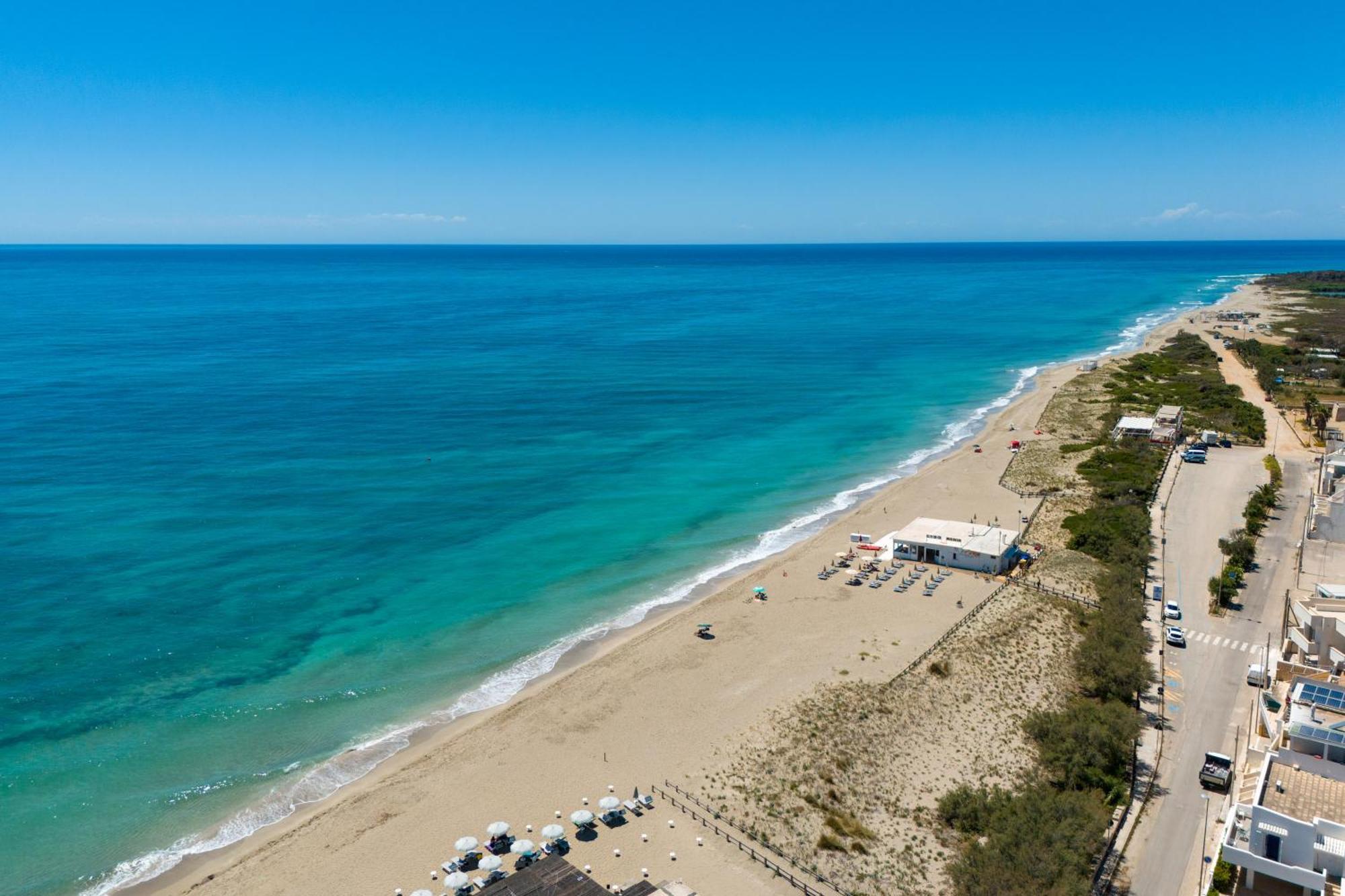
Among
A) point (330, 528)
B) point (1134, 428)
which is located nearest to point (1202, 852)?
point (330, 528)

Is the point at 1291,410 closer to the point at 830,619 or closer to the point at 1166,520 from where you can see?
the point at 1166,520

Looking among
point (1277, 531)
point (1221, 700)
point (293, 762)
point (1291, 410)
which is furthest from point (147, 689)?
point (1291, 410)

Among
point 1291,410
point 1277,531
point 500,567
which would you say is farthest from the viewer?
point 1291,410

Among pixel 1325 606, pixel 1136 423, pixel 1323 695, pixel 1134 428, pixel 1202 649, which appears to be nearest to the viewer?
pixel 1323 695

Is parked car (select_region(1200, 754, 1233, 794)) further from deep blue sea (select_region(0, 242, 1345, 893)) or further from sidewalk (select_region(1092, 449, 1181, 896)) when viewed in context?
deep blue sea (select_region(0, 242, 1345, 893))

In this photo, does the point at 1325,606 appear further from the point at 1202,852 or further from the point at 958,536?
the point at 958,536

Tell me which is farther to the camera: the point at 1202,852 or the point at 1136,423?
the point at 1136,423

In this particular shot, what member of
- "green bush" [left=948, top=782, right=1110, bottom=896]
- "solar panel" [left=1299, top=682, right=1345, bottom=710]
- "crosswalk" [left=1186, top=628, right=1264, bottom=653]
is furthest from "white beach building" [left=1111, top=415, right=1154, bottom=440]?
"green bush" [left=948, top=782, right=1110, bottom=896]
